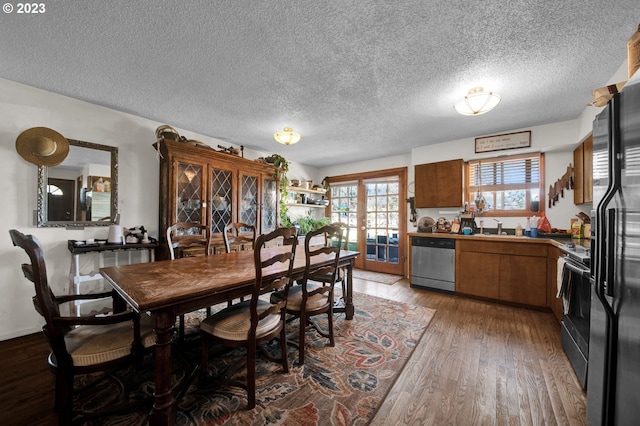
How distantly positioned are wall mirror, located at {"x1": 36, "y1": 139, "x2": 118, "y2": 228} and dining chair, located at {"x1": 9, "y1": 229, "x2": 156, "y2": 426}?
5.54ft

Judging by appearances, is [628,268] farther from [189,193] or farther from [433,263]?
[189,193]

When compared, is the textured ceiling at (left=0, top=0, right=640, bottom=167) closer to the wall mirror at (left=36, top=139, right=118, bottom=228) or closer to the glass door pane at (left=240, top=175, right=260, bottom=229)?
the wall mirror at (left=36, top=139, right=118, bottom=228)

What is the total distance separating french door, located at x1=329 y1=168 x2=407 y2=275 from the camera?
479 centimetres

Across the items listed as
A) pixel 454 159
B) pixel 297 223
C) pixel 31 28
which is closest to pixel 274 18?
pixel 31 28

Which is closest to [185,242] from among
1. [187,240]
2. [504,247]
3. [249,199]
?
[187,240]

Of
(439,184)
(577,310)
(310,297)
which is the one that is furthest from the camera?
(439,184)

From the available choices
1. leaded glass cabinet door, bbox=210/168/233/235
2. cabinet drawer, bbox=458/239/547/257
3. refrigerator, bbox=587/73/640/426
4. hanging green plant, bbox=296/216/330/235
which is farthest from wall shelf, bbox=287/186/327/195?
refrigerator, bbox=587/73/640/426

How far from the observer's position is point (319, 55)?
6.05 feet

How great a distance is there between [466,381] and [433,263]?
7.18 feet

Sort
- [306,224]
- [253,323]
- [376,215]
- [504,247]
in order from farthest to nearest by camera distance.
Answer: [376,215] → [306,224] → [504,247] → [253,323]

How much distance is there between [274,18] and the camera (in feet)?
4.95

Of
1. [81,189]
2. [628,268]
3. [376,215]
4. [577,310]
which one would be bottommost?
[577,310]

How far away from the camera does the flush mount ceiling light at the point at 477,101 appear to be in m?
2.22

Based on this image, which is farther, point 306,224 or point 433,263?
point 306,224
